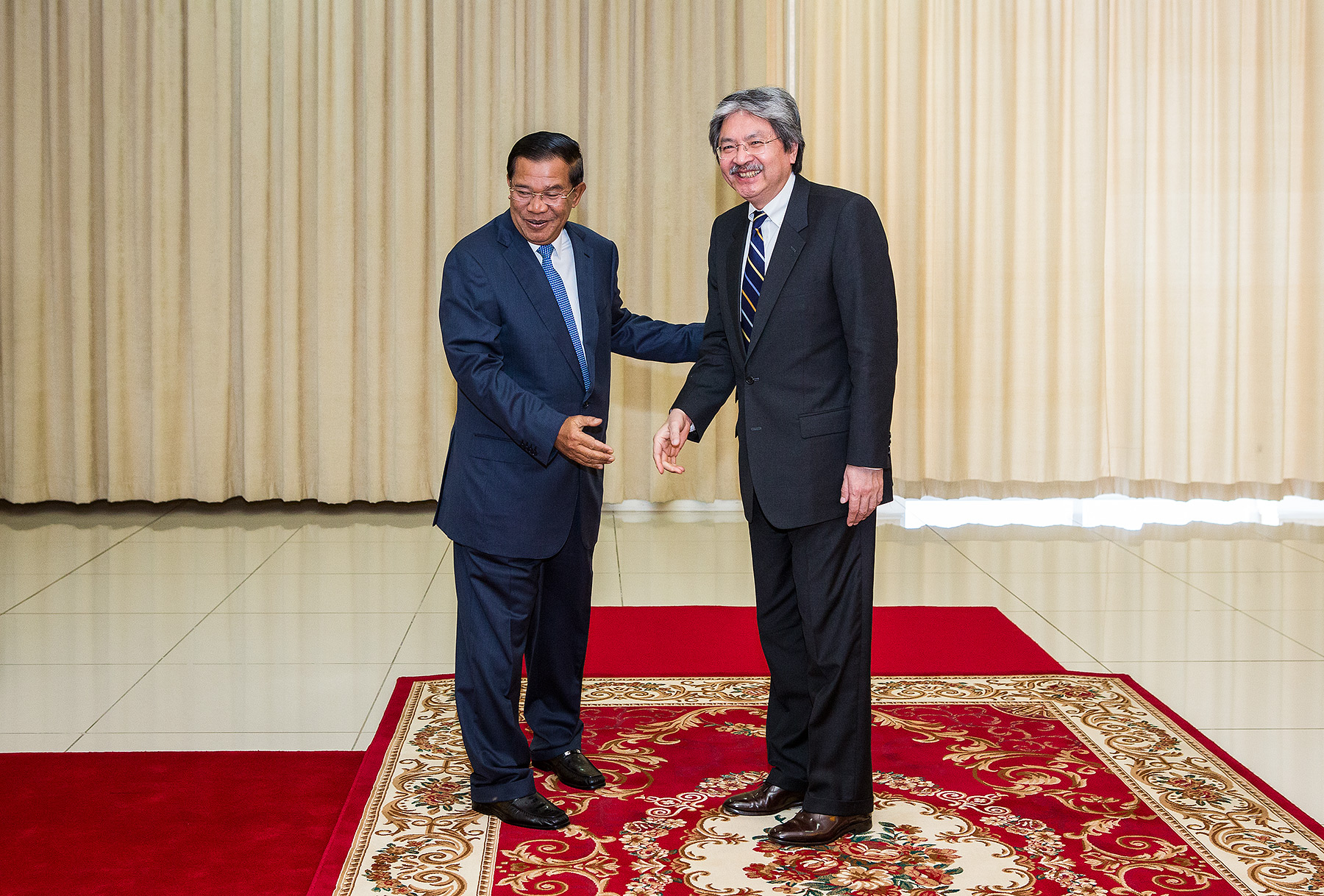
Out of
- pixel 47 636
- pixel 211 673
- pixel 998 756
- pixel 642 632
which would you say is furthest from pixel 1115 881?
pixel 47 636

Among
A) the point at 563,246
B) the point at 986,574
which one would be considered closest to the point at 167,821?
the point at 563,246

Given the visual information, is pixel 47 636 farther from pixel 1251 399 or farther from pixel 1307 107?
pixel 1307 107

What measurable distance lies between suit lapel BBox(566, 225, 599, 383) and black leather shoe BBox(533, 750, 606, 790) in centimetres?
95

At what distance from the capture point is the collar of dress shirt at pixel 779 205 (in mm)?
2689

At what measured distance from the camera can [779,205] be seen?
2691 millimetres

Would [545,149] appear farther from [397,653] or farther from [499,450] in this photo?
[397,653]

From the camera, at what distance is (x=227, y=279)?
22.5 feet

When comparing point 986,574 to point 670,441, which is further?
point 986,574

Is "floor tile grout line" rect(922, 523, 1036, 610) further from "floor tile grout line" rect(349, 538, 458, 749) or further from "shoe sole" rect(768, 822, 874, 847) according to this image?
"shoe sole" rect(768, 822, 874, 847)

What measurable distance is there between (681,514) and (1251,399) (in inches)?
134

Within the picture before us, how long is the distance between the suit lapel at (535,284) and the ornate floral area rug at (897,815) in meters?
1.09

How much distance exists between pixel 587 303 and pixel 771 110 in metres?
0.65

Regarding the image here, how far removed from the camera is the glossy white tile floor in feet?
11.7

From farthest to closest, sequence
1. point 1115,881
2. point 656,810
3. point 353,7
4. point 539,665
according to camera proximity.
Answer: point 353,7
point 539,665
point 656,810
point 1115,881
